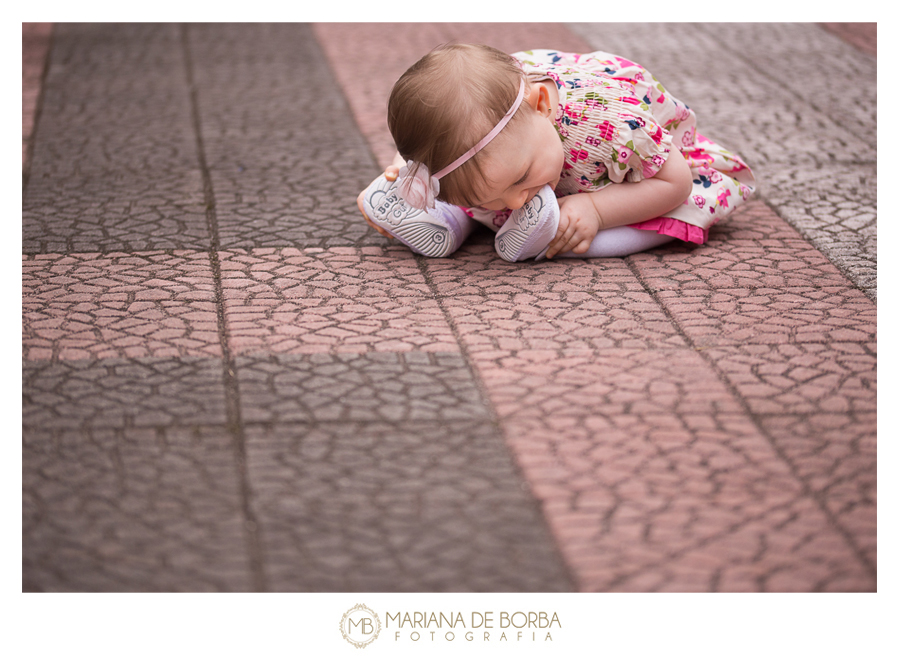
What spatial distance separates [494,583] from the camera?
Answer: 158cm

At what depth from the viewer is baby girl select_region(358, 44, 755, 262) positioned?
2424 millimetres

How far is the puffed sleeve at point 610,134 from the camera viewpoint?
8.85 ft

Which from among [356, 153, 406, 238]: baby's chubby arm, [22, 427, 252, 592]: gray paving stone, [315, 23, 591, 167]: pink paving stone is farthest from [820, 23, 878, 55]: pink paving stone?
[22, 427, 252, 592]: gray paving stone

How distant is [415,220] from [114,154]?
5.36ft

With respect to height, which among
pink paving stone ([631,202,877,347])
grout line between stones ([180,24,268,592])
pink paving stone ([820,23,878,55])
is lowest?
pink paving stone ([820,23,878,55])

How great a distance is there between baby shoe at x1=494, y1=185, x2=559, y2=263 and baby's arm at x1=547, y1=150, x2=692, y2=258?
0.18 feet

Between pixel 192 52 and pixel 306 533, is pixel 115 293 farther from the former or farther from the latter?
pixel 192 52

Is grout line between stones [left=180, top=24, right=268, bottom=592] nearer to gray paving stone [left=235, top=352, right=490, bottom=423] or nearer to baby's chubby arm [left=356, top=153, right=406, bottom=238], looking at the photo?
gray paving stone [left=235, top=352, right=490, bottom=423]

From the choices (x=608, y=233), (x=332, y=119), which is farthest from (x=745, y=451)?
(x=332, y=119)

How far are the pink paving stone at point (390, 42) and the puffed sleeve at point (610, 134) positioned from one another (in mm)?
→ 1612

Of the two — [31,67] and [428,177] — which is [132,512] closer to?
[428,177]

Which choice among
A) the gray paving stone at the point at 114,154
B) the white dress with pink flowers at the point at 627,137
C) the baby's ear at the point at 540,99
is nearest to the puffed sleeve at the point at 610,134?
the white dress with pink flowers at the point at 627,137

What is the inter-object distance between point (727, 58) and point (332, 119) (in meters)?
2.35

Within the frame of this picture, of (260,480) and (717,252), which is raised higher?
(260,480)
